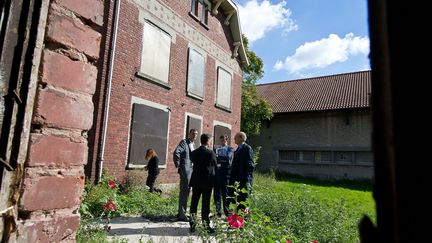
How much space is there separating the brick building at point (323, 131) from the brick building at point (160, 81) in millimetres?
8373

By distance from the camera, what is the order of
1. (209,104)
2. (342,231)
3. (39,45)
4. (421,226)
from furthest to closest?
(209,104), (342,231), (39,45), (421,226)

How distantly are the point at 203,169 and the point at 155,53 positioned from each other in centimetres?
620

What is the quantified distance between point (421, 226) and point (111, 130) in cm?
930

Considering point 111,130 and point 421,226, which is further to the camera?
point 111,130

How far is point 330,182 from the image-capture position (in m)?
19.7

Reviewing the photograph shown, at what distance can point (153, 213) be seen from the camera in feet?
24.5

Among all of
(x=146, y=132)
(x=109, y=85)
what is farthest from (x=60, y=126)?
(x=146, y=132)

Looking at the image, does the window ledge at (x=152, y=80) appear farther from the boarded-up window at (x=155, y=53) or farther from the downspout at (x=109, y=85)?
the downspout at (x=109, y=85)

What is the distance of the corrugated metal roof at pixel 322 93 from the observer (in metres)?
21.9

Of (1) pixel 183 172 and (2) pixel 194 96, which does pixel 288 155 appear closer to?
(2) pixel 194 96

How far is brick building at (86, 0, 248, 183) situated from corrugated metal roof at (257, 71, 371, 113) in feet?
30.4

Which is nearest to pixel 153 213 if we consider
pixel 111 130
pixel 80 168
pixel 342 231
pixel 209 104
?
pixel 111 130

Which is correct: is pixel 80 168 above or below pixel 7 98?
below

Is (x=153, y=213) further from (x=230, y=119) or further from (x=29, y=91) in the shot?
(x=230, y=119)
